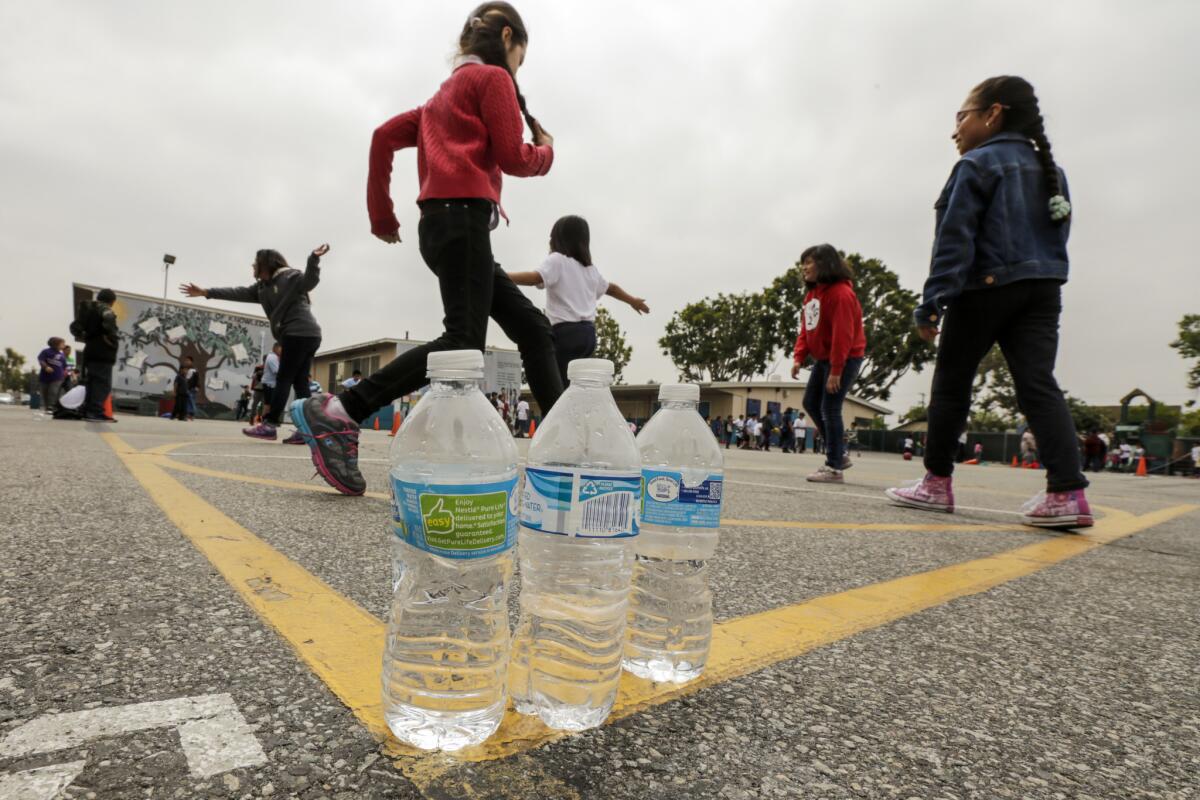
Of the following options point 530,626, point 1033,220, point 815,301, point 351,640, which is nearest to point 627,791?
point 530,626

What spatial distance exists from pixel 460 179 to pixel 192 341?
2992 centimetres

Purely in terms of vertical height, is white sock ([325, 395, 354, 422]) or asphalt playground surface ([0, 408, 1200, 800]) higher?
white sock ([325, 395, 354, 422])

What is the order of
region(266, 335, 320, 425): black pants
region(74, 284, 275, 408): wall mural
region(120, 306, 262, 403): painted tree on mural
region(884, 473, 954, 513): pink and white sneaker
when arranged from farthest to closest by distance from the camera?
1. region(120, 306, 262, 403): painted tree on mural
2. region(74, 284, 275, 408): wall mural
3. region(266, 335, 320, 425): black pants
4. region(884, 473, 954, 513): pink and white sneaker

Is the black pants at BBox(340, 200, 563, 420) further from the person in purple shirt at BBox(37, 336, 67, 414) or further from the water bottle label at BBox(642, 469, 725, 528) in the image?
the person in purple shirt at BBox(37, 336, 67, 414)

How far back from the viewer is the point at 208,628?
47.4 inches

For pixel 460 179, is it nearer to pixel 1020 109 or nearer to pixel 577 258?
pixel 577 258

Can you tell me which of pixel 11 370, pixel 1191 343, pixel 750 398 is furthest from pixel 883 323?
pixel 11 370

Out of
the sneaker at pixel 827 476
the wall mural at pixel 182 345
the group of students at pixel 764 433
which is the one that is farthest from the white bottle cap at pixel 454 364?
the wall mural at pixel 182 345

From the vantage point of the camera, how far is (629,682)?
116 centimetres

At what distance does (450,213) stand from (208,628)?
182 centimetres

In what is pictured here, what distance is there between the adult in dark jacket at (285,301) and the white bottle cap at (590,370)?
5630 millimetres

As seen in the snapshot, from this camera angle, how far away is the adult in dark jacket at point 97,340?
28.0ft

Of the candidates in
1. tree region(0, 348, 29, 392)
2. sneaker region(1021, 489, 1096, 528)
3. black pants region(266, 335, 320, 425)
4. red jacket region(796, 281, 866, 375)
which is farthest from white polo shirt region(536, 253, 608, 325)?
tree region(0, 348, 29, 392)

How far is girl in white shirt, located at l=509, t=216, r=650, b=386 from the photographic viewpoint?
430 centimetres
